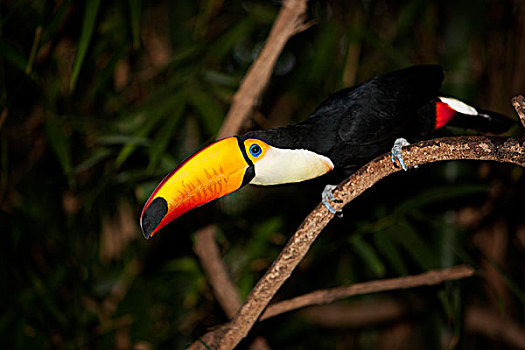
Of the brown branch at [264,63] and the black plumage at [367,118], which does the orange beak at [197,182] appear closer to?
the black plumage at [367,118]

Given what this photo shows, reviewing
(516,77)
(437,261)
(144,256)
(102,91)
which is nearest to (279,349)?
(144,256)

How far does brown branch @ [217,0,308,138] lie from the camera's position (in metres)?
1.12

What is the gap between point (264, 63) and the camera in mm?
1138

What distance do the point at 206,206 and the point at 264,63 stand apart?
0.41m

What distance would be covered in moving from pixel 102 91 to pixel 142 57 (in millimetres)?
392

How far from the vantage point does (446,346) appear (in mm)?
1483

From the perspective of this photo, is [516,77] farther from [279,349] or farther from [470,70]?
[279,349]

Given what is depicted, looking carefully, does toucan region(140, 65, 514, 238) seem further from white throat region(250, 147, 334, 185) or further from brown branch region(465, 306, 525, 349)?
brown branch region(465, 306, 525, 349)

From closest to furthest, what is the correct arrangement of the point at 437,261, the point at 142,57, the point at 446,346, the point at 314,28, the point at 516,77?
the point at 437,261
the point at 446,346
the point at 516,77
the point at 314,28
the point at 142,57

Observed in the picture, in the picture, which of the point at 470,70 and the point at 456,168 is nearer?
the point at 456,168

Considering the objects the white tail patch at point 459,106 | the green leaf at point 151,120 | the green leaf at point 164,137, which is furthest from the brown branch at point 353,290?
the green leaf at point 151,120

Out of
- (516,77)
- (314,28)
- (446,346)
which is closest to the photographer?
(446,346)

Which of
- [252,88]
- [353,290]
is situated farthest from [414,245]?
[252,88]

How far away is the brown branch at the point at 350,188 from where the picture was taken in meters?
0.73
